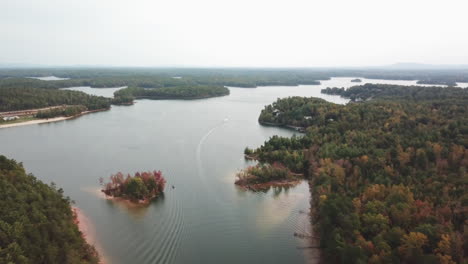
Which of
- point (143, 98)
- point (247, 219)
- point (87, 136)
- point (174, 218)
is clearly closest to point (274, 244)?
point (247, 219)

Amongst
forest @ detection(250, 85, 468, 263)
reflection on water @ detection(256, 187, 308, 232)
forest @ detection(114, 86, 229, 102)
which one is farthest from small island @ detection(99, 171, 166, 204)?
forest @ detection(114, 86, 229, 102)

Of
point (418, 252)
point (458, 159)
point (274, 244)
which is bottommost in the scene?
point (274, 244)

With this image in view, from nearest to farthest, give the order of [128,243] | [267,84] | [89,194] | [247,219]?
[128,243]
[247,219]
[89,194]
[267,84]

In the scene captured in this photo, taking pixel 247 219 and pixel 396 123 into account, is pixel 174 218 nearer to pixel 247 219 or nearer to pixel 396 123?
pixel 247 219

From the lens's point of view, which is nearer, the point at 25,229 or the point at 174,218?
the point at 25,229

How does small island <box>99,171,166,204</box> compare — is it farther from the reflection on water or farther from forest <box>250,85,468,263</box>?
forest <box>250,85,468,263</box>

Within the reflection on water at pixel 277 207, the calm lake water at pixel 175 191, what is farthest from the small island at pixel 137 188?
the reflection on water at pixel 277 207

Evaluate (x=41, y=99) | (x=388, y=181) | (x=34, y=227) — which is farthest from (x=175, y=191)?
(x=41, y=99)
